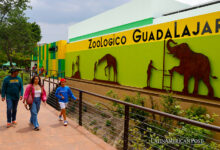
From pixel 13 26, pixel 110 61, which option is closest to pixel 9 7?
pixel 13 26

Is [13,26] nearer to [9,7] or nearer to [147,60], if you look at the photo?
[9,7]

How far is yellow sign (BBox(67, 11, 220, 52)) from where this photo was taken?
7215mm

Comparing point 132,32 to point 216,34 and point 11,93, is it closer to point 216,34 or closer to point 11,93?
point 216,34

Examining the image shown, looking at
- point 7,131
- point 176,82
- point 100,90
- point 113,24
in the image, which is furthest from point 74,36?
point 7,131

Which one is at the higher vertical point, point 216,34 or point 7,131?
point 216,34

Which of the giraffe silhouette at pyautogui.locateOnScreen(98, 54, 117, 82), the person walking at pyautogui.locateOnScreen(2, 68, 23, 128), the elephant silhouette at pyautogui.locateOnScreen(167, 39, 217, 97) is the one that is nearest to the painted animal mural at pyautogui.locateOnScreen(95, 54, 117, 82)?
the giraffe silhouette at pyautogui.locateOnScreen(98, 54, 117, 82)

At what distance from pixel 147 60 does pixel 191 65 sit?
7.86 ft

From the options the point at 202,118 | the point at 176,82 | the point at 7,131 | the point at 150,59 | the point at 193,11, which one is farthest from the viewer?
the point at 193,11

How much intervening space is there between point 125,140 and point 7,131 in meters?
3.04

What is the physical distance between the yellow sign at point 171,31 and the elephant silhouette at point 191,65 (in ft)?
1.63

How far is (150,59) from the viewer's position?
9.52m

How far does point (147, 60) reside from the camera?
968cm

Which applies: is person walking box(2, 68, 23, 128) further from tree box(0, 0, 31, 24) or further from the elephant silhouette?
tree box(0, 0, 31, 24)

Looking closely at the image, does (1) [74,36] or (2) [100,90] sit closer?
(2) [100,90]
